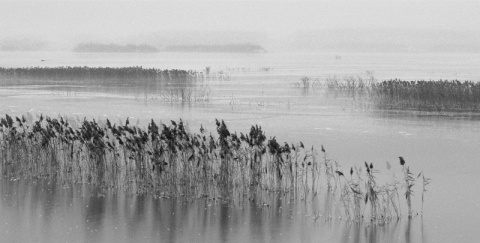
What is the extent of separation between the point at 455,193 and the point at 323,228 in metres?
2.83

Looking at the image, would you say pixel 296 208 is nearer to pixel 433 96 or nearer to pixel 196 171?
pixel 196 171

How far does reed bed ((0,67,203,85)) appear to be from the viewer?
39.5 metres

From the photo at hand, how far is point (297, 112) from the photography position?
22922 mm

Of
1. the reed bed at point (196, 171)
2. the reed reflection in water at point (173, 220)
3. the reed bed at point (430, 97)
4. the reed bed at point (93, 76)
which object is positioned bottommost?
the reed reflection in water at point (173, 220)

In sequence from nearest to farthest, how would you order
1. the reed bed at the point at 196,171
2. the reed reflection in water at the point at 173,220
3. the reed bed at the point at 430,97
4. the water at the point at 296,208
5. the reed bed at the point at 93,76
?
the reed reflection in water at the point at 173,220 → the water at the point at 296,208 → the reed bed at the point at 196,171 → the reed bed at the point at 430,97 → the reed bed at the point at 93,76

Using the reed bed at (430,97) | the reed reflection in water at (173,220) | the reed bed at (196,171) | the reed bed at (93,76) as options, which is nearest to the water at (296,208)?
the reed reflection in water at (173,220)

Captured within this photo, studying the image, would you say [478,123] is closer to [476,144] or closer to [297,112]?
[476,144]

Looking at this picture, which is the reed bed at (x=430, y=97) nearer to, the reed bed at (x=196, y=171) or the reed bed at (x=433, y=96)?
the reed bed at (x=433, y=96)

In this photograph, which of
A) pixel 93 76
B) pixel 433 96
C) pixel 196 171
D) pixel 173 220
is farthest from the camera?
pixel 93 76

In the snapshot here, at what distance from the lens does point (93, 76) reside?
1602 inches

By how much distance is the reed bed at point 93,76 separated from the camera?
39531 mm

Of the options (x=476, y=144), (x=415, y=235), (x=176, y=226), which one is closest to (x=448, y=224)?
(x=415, y=235)

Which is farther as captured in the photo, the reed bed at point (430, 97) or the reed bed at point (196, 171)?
the reed bed at point (430, 97)

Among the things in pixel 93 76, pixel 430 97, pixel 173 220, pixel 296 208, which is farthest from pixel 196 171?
pixel 93 76
